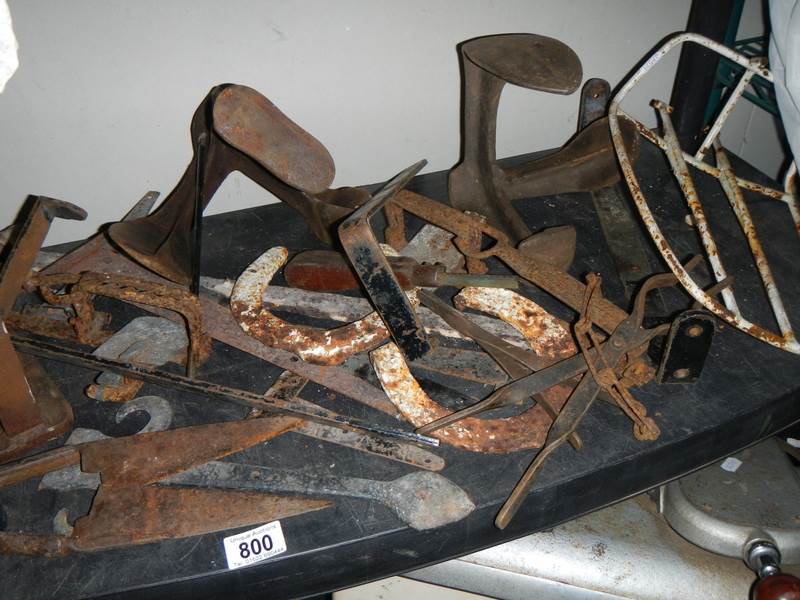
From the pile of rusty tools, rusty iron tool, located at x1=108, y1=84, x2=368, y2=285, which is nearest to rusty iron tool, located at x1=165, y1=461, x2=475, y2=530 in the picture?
the pile of rusty tools

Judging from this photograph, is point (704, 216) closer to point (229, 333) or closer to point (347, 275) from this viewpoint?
point (347, 275)

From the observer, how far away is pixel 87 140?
1.35 meters

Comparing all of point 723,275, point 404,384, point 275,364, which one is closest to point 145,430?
point 275,364

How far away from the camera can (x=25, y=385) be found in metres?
1.01

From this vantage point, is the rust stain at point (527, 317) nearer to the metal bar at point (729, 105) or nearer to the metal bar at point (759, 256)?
the metal bar at point (759, 256)

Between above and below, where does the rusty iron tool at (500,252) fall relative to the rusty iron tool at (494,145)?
below

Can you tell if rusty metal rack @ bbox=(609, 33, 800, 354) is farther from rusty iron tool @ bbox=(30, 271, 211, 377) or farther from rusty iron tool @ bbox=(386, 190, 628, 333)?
rusty iron tool @ bbox=(30, 271, 211, 377)

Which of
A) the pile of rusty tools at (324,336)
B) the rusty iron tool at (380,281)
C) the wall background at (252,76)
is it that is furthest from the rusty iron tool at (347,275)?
the wall background at (252,76)

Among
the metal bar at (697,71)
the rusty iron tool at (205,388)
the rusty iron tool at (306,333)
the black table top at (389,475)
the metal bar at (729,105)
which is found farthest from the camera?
the metal bar at (697,71)

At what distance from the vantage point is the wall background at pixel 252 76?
1.24 meters

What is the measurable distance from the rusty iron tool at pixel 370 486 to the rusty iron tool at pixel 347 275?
32 cm

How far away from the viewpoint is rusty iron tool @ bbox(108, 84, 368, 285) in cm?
111

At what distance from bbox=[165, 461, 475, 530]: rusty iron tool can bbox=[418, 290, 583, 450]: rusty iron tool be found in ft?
0.60

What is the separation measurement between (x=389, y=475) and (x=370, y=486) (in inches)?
1.5
